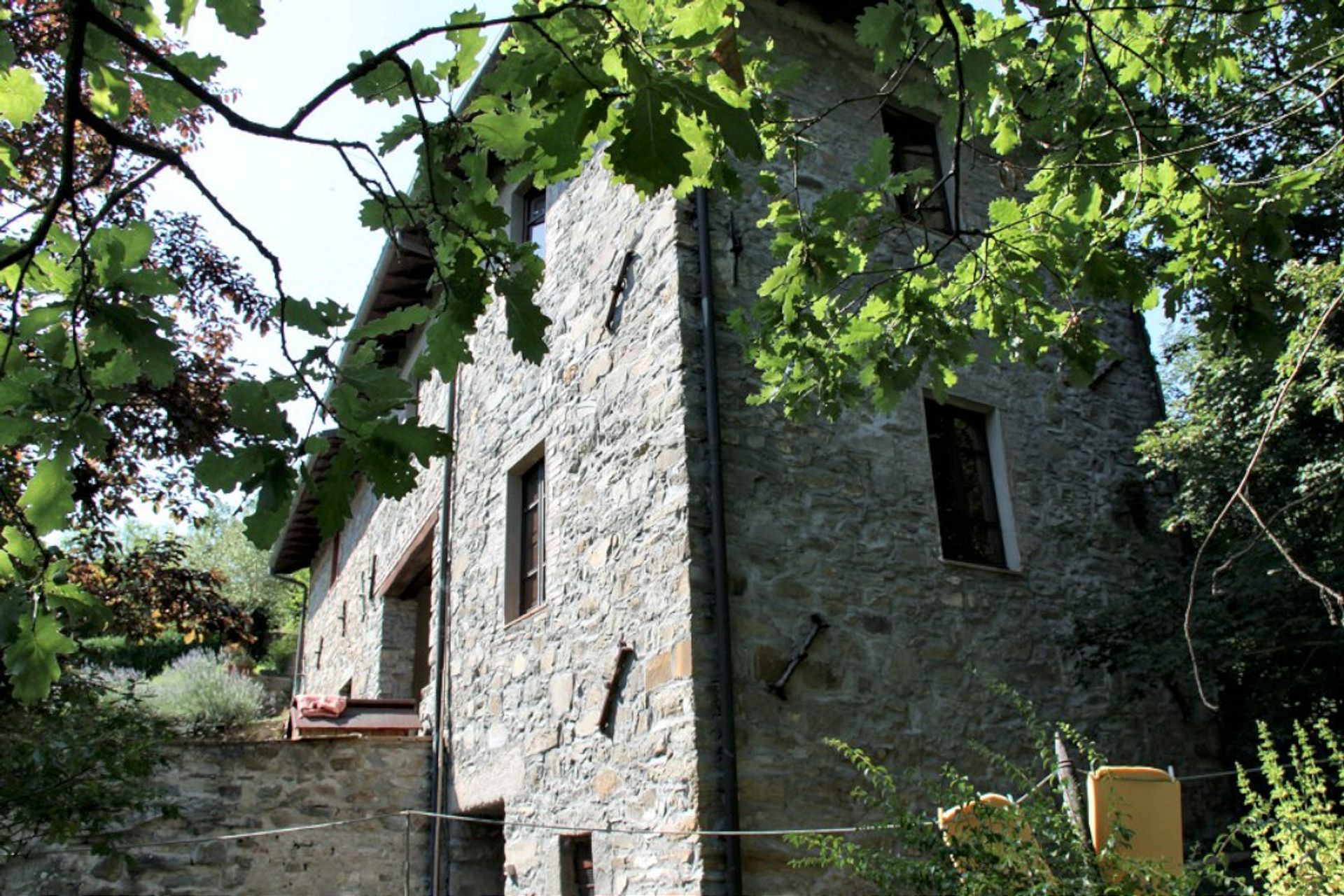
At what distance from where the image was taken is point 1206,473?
574 cm

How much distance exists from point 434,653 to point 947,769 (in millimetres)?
4999

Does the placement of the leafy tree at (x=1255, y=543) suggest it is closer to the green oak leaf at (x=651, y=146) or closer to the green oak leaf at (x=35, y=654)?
the green oak leaf at (x=651, y=146)

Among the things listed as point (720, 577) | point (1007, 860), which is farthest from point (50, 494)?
point (720, 577)

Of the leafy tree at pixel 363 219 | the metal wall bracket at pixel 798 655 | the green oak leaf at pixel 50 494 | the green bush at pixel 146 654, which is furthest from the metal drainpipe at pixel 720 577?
the green bush at pixel 146 654

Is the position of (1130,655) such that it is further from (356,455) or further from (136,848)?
(136,848)

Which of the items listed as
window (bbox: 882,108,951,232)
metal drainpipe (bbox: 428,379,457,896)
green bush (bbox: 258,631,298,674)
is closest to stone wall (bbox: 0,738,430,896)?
metal drainpipe (bbox: 428,379,457,896)

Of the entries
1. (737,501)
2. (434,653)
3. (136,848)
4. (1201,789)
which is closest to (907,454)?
(737,501)

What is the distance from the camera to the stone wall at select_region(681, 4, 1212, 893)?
4.91 metres

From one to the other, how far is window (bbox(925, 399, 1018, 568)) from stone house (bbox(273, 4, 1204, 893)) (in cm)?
2

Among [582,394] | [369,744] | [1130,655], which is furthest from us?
[369,744]

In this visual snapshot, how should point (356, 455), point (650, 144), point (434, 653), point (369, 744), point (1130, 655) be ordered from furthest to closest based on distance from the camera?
point (434, 653) → point (369, 744) → point (1130, 655) → point (356, 455) → point (650, 144)

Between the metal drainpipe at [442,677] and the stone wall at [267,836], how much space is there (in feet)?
0.35

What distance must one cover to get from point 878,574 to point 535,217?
3.89 meters

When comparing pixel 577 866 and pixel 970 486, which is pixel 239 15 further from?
pixel 970 486
